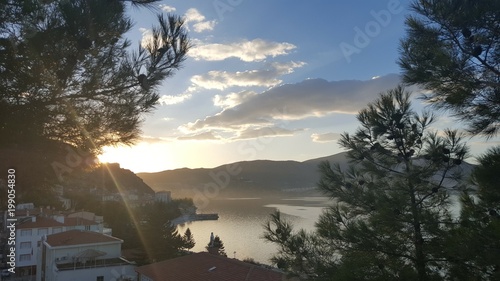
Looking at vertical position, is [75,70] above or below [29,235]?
above

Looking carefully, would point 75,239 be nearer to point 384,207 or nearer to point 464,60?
point 384,207

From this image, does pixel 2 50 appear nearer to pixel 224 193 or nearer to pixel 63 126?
pixel 63 126

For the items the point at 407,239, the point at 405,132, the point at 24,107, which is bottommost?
the point at 407,239

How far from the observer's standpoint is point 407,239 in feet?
13.1

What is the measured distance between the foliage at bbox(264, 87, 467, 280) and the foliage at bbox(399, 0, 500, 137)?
1.94 ft

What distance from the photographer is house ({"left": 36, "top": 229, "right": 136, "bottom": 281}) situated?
12.6 meters

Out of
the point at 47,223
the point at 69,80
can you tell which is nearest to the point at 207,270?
the point at 69,80

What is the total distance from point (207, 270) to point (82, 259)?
16.9 ft

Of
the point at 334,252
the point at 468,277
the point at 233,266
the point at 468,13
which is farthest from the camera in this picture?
the point at 233,266

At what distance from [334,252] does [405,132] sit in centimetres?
155

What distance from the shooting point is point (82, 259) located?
13.0m

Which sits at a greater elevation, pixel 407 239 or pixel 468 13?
pixel 468 13

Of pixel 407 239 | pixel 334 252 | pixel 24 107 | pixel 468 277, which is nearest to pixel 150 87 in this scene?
pixel 24 107

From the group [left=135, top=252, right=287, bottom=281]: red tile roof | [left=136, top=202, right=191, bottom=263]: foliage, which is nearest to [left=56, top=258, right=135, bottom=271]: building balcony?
[left=135, top=252, right=287, bottom=281]: red tile roof
